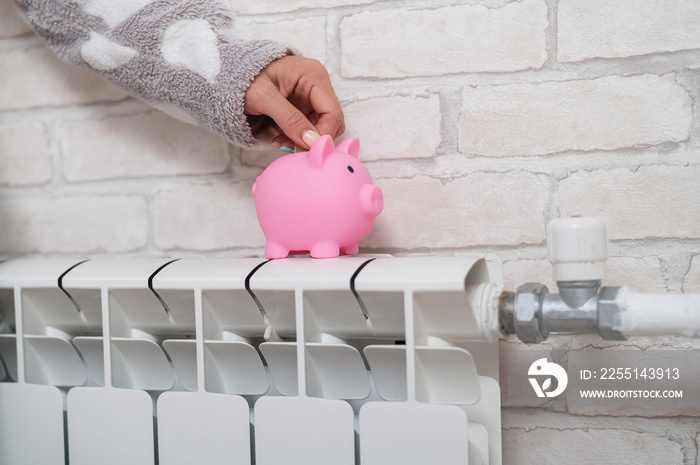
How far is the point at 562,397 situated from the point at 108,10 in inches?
25.1

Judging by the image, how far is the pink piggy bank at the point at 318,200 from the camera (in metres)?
0.52

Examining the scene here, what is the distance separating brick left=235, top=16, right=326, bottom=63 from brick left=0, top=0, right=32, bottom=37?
305 millimetres

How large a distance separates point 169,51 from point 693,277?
579mm

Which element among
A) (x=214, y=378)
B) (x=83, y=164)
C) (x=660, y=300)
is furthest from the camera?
(x=83, y=164)

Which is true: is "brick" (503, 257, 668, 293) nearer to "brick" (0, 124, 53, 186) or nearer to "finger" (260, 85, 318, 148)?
"finger" (260, 85, 318, 148)

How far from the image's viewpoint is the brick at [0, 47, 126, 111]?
2.57 feet

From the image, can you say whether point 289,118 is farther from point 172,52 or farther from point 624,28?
point 624,28

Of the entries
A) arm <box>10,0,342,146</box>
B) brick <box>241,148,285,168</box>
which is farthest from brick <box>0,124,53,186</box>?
brick <box>241,148,285,168</box>

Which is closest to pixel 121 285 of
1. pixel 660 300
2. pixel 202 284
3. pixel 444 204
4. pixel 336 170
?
pixel 202 284

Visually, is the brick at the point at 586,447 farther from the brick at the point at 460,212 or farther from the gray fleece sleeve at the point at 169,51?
the gray fleece sleeve at the point at 169,51

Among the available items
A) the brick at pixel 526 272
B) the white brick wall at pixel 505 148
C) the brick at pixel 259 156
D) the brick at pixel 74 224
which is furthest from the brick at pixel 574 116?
the brick at pixel 74 224

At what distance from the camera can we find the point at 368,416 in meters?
0.49

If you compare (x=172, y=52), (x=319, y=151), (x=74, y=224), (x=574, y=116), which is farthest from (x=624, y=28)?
(x=74, y=224)

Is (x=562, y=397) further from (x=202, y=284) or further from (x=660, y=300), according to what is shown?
(x=202, y=284)
